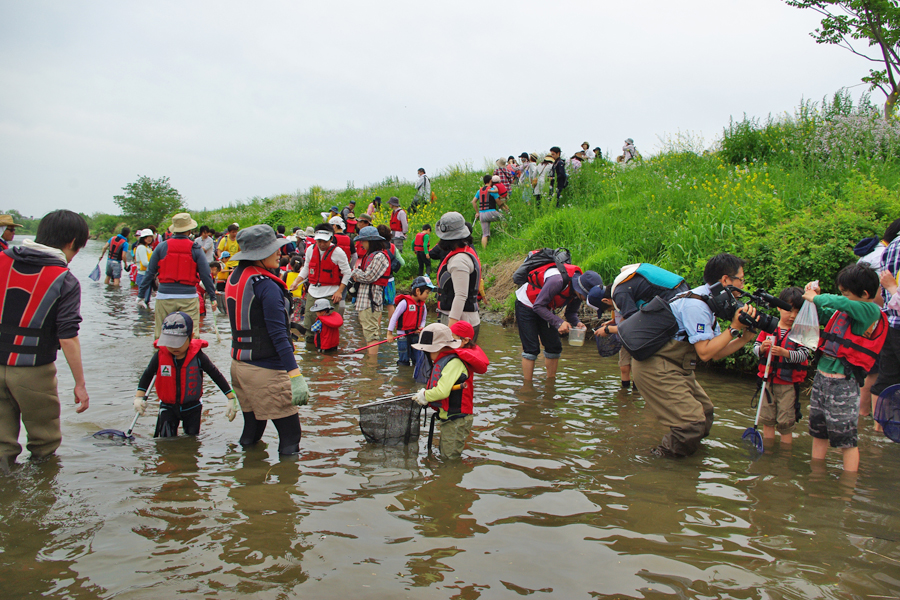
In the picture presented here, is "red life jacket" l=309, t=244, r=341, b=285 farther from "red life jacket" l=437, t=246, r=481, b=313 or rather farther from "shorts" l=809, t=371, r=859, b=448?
"shorts" l=809, t=371, r=859, b=448

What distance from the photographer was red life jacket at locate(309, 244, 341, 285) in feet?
28.6

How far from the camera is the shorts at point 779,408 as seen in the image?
5078 millimetres

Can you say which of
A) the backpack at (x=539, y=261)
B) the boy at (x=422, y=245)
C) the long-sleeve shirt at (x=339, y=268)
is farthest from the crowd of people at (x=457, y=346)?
the boy at (x=422, y=245)

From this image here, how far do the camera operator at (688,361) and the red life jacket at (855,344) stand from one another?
0.71 m

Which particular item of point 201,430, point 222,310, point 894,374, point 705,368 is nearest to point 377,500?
point 201,430

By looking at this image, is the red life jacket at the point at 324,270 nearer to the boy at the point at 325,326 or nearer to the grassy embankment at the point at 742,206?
the boy at the point at 325,326

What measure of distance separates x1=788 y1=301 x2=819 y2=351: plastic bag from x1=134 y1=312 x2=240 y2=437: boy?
4.69 meters

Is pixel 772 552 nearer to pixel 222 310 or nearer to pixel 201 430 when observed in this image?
pixel 201 430

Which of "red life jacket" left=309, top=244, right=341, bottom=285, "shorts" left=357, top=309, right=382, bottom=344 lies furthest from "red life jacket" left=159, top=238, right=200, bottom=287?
"shorts" left=357, top=309, right=382, bottom=344

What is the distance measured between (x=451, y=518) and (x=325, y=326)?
5921 mm

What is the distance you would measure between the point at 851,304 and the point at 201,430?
5769mm

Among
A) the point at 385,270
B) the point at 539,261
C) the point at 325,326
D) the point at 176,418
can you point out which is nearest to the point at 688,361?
the point at 539,261

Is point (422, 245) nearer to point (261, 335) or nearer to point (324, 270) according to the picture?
point (324, 270)

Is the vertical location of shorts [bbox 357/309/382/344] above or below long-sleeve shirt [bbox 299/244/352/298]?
below
